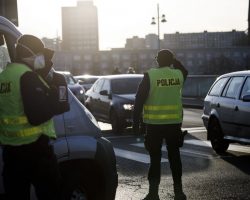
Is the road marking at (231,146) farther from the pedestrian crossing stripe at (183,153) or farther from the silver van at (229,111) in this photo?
the silver van at (229,111)

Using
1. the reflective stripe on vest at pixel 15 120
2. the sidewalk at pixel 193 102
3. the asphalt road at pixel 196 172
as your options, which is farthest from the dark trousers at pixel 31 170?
the sidewalk at pixel 193 102

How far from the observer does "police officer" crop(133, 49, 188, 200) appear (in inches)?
291

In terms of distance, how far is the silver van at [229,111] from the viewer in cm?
1096

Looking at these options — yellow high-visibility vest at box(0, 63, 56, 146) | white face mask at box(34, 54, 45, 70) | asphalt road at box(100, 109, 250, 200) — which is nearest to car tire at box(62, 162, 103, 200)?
yellow high-visibility vest at box(0, 63, 56, 146)

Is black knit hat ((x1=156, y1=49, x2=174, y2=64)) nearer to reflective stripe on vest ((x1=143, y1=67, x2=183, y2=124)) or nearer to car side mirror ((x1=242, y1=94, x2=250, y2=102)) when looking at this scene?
reflective stripe on vest ((x1=143, y1=67, x2=183, y2=124))

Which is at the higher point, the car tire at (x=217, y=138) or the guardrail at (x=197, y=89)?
the car tire at (x=217, y=138)

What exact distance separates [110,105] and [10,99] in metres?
12.7

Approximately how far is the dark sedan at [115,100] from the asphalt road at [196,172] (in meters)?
1.91

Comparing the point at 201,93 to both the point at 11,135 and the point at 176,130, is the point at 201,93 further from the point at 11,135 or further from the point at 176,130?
the point at 11,135

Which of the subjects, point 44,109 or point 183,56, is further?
point 183,56

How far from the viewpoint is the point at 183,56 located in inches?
5984

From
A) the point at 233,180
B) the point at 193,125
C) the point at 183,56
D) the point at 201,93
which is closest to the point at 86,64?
the point at 183,56

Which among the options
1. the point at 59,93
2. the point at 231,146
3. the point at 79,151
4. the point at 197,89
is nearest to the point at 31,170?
the point at 59,93

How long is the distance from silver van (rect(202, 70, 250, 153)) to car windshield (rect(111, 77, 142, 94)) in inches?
182
